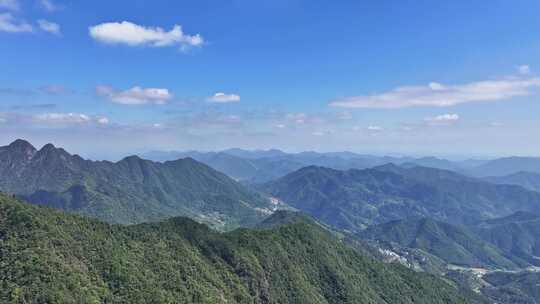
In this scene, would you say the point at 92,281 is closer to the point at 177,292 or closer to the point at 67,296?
the point at 67,296

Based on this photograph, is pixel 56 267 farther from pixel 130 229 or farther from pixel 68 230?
pixel 130 229

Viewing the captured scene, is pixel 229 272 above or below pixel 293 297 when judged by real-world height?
above

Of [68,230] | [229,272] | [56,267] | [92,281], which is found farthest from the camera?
[229,272]

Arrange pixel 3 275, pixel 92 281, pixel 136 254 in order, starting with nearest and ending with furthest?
pixel 3 275 < pixel 92 281 < pixel 136 254

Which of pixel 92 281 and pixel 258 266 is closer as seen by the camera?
pixel 92 281

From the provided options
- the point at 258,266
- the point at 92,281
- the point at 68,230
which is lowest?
the point at 258,266

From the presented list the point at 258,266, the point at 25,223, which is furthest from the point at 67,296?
the point at 258,266

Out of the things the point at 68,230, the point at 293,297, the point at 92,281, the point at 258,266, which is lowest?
the point at 293,297

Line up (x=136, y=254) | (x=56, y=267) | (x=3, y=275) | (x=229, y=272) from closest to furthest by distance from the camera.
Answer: (x=3, y=275)
(x=56, y=267)
(x=136, y=254)
(x=229, y=272)

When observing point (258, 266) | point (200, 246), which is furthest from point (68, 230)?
point (258, 266)
